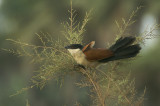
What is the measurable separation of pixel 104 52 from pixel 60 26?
577 centimetres

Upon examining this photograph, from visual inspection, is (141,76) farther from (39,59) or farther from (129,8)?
(39,59)

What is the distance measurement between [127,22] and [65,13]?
5642mm

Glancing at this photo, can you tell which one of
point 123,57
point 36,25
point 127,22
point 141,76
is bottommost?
point 123,57

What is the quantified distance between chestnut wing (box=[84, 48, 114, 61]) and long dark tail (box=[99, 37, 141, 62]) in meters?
0.02

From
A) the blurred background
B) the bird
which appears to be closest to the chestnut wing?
the bird

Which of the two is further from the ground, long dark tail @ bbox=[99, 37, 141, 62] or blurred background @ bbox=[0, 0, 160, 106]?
blurred background @ bbox=[0, 0, 160, 106]

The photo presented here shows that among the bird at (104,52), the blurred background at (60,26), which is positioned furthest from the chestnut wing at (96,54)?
the blurred background at (60,26)

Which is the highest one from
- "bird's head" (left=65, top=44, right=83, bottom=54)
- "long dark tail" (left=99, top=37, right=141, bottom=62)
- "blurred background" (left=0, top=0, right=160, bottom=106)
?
"blurred background" (left=0, top=0, right=160, bottom=106)

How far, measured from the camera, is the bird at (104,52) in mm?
1110

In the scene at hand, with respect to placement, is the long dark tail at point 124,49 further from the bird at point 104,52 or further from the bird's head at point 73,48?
the bird's head at point 73,48

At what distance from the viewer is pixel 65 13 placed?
683cm

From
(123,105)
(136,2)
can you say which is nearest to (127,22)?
(123,105)

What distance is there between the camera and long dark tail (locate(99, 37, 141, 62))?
110cm

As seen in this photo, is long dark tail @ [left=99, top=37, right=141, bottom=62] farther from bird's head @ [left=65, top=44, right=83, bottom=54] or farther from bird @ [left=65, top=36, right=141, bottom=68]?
bird's head @ [left=65, top=44, right=83, bottom=54]
